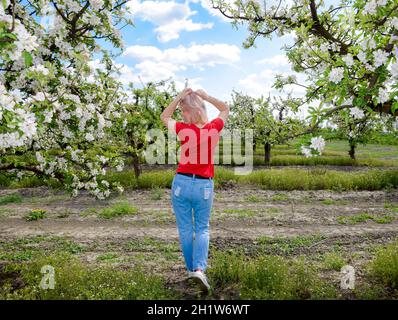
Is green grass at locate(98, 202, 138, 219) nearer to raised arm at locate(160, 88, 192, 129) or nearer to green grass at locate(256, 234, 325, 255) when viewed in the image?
green grass at locate(256, 234, 325, 255)

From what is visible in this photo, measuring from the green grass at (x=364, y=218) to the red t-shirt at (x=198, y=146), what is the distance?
5611mm

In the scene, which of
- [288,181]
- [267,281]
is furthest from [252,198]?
[267,281]

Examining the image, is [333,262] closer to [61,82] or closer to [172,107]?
[172,107]

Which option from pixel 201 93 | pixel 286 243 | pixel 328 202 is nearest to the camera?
pixel 201 93

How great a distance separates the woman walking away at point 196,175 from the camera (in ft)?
16.0

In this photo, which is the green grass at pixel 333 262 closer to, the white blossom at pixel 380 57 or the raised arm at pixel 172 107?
the white blossom at pixel 380 57

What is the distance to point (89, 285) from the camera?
534 centimetres

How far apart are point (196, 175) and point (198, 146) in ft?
1.23

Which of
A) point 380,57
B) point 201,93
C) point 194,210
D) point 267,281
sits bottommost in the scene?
point 267,281

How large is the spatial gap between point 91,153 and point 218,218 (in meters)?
3.57

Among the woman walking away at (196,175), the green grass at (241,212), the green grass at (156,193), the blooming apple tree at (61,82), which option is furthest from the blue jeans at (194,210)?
the green grass at (156,193)

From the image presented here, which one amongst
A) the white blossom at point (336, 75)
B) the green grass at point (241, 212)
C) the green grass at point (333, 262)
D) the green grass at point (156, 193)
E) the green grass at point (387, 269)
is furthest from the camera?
the green grass at point (156, 193)

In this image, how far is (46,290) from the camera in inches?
204

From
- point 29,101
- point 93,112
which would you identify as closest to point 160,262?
point 93,112
